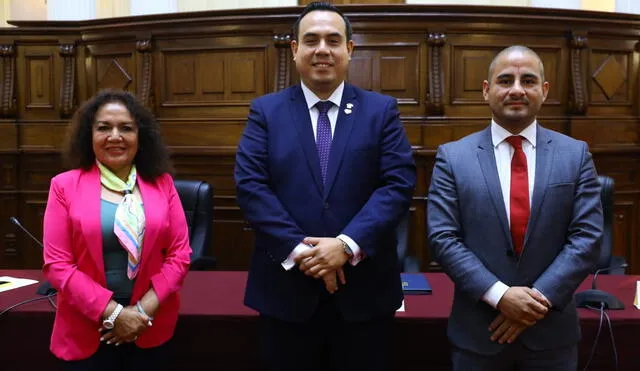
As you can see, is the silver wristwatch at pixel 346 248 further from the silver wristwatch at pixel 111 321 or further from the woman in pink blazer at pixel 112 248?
the silver wristwatch at pixel 111 321

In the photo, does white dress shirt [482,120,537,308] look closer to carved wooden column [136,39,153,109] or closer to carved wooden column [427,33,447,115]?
carved wooden column [427,33,447,115]

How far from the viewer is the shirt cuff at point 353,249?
1805 mm

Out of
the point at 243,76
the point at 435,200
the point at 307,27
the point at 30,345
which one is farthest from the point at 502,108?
the point at 243,76

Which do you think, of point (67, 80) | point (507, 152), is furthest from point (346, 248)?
point (67, 80)

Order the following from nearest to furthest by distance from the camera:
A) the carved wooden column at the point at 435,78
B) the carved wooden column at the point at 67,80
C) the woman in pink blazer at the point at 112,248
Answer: the woman in pink blazer at the point at 112,248, the carved wooden column at the point at 435,78, the carved wooden column at the point at 67,80

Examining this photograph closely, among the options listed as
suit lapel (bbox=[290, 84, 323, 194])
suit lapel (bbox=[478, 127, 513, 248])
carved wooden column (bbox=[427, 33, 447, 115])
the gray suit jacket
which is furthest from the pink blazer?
carved wooden column (bbox=[427, 33, 447, 115])

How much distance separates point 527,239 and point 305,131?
74cm

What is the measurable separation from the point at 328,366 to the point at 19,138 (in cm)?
397

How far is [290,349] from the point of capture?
1.87 meters

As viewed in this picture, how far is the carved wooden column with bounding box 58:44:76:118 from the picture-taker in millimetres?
4859

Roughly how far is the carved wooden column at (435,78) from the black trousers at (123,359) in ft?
9.44

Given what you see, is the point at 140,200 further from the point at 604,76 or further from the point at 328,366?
the point at 604,76

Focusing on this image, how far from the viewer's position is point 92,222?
1.85 meters

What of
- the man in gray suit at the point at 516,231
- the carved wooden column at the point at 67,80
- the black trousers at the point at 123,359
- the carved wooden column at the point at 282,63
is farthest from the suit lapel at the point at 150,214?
the carved wooden column at the point at 67,80
